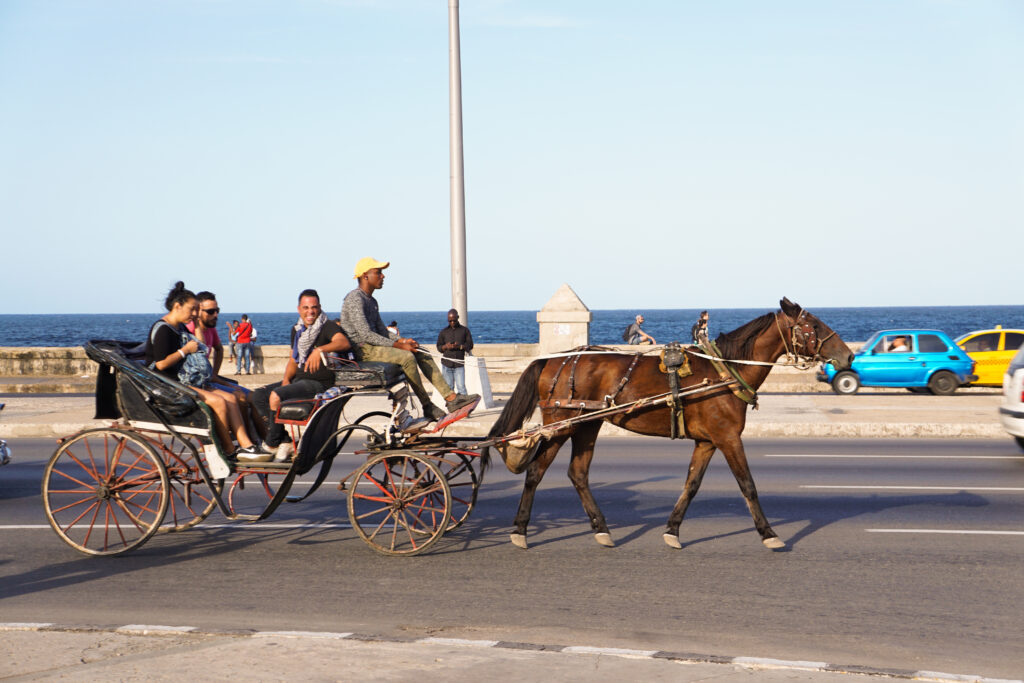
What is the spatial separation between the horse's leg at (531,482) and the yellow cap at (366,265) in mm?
2139

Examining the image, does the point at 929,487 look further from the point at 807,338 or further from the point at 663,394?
the point at 663,394

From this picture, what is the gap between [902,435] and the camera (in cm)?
1628

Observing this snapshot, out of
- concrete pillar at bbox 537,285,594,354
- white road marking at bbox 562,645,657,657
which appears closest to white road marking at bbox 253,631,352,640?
white road marking at bbox 562,645,657,657

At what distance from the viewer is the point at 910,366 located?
2503cm

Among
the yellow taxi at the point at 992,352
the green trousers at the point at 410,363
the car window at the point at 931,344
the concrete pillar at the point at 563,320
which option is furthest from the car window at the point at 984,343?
the green trousers at the point at 410,363

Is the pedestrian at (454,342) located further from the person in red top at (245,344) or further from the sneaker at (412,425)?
the person in red top at (245,344)

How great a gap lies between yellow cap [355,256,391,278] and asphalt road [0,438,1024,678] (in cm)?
Result: 239

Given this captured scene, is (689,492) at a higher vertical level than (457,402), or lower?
lower

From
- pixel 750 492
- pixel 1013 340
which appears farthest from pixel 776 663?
pixel 1013 340

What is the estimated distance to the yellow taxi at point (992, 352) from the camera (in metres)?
25.7

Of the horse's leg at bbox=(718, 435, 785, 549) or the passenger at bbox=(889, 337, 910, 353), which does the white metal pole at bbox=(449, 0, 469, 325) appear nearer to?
the horse's leg at bbox=(718, 435, 785, 549)

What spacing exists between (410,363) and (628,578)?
2623 mm

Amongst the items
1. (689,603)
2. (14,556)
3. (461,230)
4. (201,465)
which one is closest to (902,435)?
(461,230)

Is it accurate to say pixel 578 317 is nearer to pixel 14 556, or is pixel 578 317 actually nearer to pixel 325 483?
pixel 325 483
